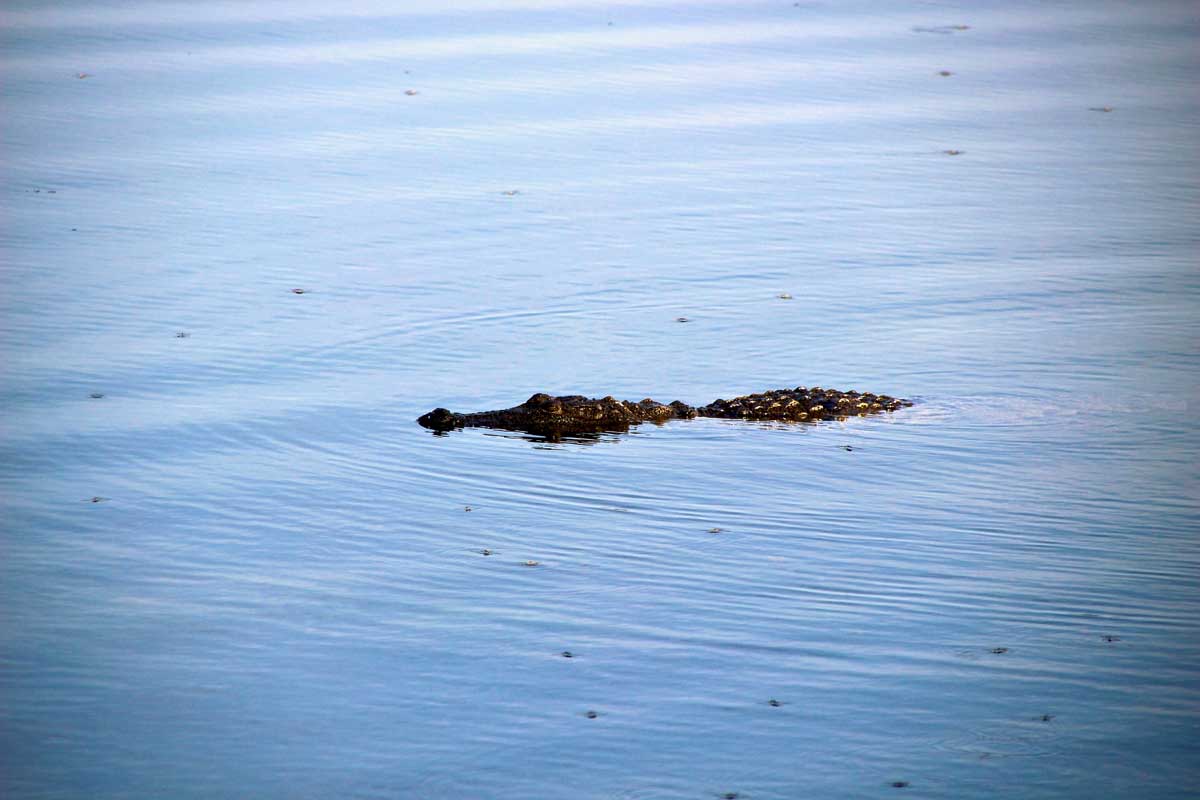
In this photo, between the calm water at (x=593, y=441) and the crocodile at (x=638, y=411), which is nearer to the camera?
the calm water at (x=593, y=441)

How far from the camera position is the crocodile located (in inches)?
502

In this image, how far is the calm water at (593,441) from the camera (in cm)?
794

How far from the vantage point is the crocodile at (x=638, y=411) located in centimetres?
1276

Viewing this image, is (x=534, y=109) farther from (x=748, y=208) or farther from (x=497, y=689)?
(x=497, y=689)

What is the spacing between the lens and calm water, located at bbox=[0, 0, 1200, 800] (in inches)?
313

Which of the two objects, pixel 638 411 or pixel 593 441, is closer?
pixel 593 441

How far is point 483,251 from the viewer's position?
1842 centimetres

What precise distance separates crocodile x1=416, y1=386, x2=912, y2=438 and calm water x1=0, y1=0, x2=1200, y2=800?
22 cm

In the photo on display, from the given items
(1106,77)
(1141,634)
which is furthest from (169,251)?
(1106,77)

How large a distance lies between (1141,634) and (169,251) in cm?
1308

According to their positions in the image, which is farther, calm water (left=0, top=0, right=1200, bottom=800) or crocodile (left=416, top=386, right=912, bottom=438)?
crocodile (left=416, top=386, right=912, bottom=438)

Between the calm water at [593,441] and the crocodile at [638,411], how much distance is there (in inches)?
8.6

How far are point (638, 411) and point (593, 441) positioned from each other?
1.87 feet

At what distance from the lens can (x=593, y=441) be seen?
41.7 feet
